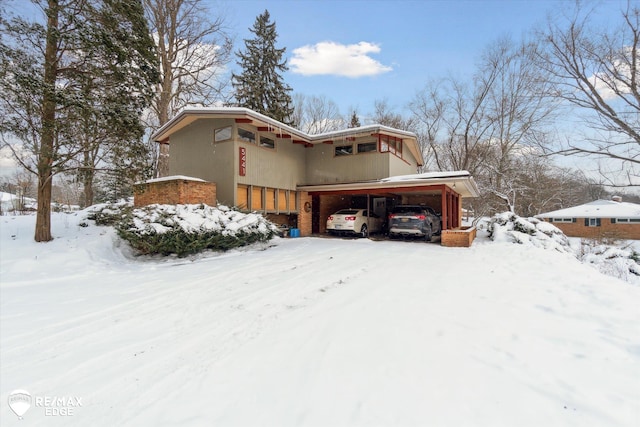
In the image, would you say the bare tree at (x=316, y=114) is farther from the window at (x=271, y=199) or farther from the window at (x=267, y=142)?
the window at (x=271, y=199)

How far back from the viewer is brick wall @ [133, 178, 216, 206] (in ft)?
30.2

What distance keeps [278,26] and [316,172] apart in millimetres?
16537

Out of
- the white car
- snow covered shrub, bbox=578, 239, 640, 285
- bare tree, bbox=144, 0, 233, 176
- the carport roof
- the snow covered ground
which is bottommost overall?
snow covered shrub, bbox=578, 239, 640, 285

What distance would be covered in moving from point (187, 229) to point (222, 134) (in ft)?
16.4

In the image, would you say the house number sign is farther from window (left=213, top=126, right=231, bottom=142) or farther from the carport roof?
the carport roof

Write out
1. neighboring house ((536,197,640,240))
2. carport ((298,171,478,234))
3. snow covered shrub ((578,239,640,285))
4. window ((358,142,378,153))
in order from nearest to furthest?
snow covered shrub ((578,239,640,285)) < carport ((298,171,478,234)) < window ((358,142,378,153)) < neighboring house ((536,197,640,240))

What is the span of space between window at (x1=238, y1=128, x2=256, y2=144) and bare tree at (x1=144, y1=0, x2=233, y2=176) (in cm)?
751

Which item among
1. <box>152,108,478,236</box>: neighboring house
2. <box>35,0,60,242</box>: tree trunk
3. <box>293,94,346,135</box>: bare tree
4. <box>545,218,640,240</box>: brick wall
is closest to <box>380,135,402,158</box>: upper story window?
<box>152,108,478,236</box>: neighboring house

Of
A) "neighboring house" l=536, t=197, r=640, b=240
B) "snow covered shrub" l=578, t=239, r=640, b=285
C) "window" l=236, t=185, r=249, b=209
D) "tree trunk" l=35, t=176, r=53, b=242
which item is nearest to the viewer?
"tree trunk" l=35, t=176, r=53, b=242

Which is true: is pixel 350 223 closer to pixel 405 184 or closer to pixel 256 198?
pixel 405 184

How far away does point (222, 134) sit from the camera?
10984mm

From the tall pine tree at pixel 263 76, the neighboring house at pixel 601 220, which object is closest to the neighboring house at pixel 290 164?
the tall pine tree at pixel 263 76

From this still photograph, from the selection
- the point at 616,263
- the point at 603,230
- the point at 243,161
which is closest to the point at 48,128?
the point at 243,161

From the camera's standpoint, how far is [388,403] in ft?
6.64
